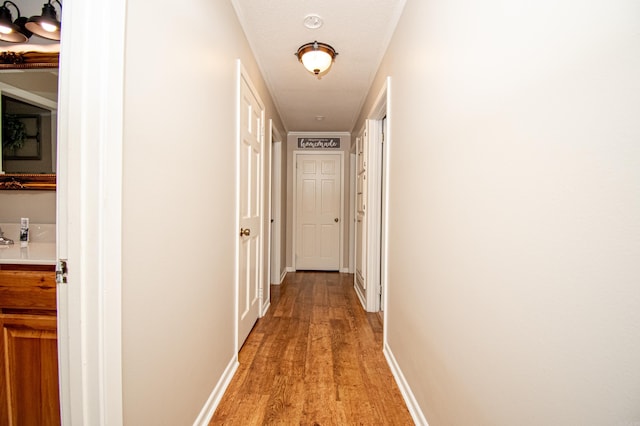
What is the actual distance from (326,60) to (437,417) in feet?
8.11

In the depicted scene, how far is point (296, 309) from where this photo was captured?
3.35 m

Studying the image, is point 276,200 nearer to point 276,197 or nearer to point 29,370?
point 276,197

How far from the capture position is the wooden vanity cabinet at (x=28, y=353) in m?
1.06

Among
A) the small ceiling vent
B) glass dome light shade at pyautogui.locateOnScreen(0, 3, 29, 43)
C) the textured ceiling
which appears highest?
the textured ceiling

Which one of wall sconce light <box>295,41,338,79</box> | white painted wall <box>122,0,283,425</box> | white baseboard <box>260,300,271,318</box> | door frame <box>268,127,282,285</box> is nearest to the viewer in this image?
white painted wall <box>122,0,283,425</box>

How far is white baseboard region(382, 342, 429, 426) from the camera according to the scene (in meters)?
1.50

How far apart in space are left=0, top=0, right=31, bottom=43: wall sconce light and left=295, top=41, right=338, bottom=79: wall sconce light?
169cm

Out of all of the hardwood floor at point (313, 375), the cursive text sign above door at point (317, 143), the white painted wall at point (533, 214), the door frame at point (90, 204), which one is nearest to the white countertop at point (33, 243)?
the door frame at point (90, 204)

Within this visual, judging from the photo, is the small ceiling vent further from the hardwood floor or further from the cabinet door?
the hardwood floor

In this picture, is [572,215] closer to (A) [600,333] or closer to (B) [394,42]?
(A) [600,333]

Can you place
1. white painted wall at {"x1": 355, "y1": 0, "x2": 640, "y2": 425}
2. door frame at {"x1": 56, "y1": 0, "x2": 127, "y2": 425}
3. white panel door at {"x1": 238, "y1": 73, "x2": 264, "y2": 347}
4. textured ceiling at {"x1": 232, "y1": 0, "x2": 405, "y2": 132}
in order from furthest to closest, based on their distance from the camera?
white panel door at {"x1": 238, "y1": 73, "x2": 264, "y2": 347}
textured ceiling at {"x1": 232, "y1": 0, "x2": 405, "y2": 132}
door frame at {"x1": 56, "y1": 0, "x2": 127, "y2": 425}
white painted wall at {"x1": 355, "y1": 0, "x2": 640, "y2": 425}

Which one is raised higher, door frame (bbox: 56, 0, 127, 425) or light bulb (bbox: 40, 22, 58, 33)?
light bulb (bbox: 40, 22, 58, 33)

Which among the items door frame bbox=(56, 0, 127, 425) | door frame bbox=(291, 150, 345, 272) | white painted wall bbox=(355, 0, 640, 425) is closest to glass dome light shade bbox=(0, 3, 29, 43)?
door frame bbox=(56, 0, 127, 425)

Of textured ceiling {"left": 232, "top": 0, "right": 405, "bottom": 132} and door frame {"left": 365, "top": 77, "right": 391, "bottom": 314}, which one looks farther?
door frame {"left": 365, "top": 77, "right": 391, "bottom": 314}
